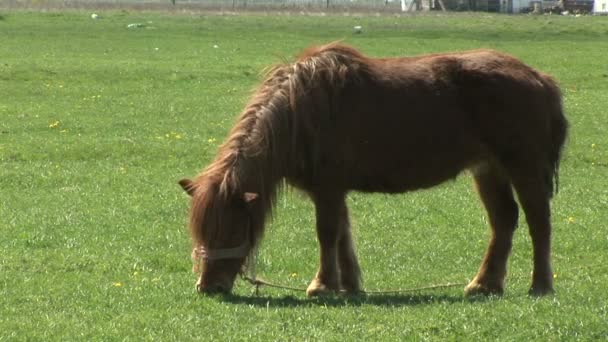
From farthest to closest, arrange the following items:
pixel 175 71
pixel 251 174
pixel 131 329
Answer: pixel 175 71 → pixel 251 174 → pixel 131 329

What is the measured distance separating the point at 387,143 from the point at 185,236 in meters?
3.65

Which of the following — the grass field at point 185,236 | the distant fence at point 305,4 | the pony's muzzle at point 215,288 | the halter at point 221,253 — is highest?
the halter at point 221,253

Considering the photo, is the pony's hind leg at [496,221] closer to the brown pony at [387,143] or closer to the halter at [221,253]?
the brown pony at [387,143]

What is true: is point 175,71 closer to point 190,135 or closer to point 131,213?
point 190,135

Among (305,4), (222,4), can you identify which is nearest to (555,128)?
(305,4)

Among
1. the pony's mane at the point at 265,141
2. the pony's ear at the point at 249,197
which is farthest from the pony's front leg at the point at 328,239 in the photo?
the pony's ear at the point at 249,197

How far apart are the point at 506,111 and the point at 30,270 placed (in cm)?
454

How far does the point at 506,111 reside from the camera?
1011 centimetres

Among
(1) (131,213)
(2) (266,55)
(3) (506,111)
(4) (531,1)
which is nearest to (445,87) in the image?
(3) (506,111)

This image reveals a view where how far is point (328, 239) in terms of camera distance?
9805 mm

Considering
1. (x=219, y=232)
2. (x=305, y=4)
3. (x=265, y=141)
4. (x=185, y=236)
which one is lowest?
(x=305, y=4)

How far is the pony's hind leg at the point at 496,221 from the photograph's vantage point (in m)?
10.4

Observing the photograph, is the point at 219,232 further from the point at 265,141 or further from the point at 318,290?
the point at 318,290

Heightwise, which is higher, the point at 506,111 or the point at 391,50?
the point at 506,111
